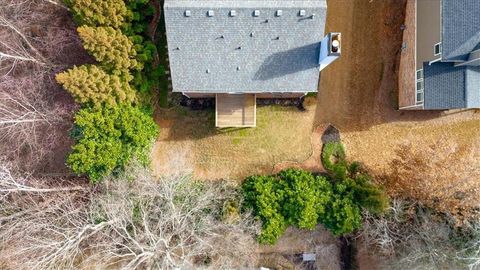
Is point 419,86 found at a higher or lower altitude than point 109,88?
higher

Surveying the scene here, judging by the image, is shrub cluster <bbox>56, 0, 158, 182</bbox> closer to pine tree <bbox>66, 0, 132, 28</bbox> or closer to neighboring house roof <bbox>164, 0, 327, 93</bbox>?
pine tree <bbox>66, 0, 132, 28</bbox>

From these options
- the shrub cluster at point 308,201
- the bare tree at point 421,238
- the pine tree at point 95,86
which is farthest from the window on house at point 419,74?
the pine tree at point 95,86

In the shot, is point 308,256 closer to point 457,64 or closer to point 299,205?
point 299,205

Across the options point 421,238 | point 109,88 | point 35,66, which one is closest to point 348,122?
point 421,238

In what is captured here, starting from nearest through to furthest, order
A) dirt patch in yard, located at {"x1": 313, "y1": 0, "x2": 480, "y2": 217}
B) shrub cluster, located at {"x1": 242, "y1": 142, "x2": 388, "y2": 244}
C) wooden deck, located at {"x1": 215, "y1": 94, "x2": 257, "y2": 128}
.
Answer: shrub cluster, located at {"x1": 242, "y1": 142, "x2": 388, "y2": 244}
wooden deck, located at {"x1": 215, "y1": 94, "x2": 257, "y2": 128}
dirt patch in yard, located at {"x1": 313, "y1": 0, "x2": 480, "y2": 217}

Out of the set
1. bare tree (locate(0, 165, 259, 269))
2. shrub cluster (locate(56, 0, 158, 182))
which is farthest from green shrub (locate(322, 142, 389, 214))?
shrub cluster (locate(56, 0, 158, 182))

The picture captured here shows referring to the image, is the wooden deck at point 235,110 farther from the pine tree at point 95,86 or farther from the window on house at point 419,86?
the window on house at point 419,86
